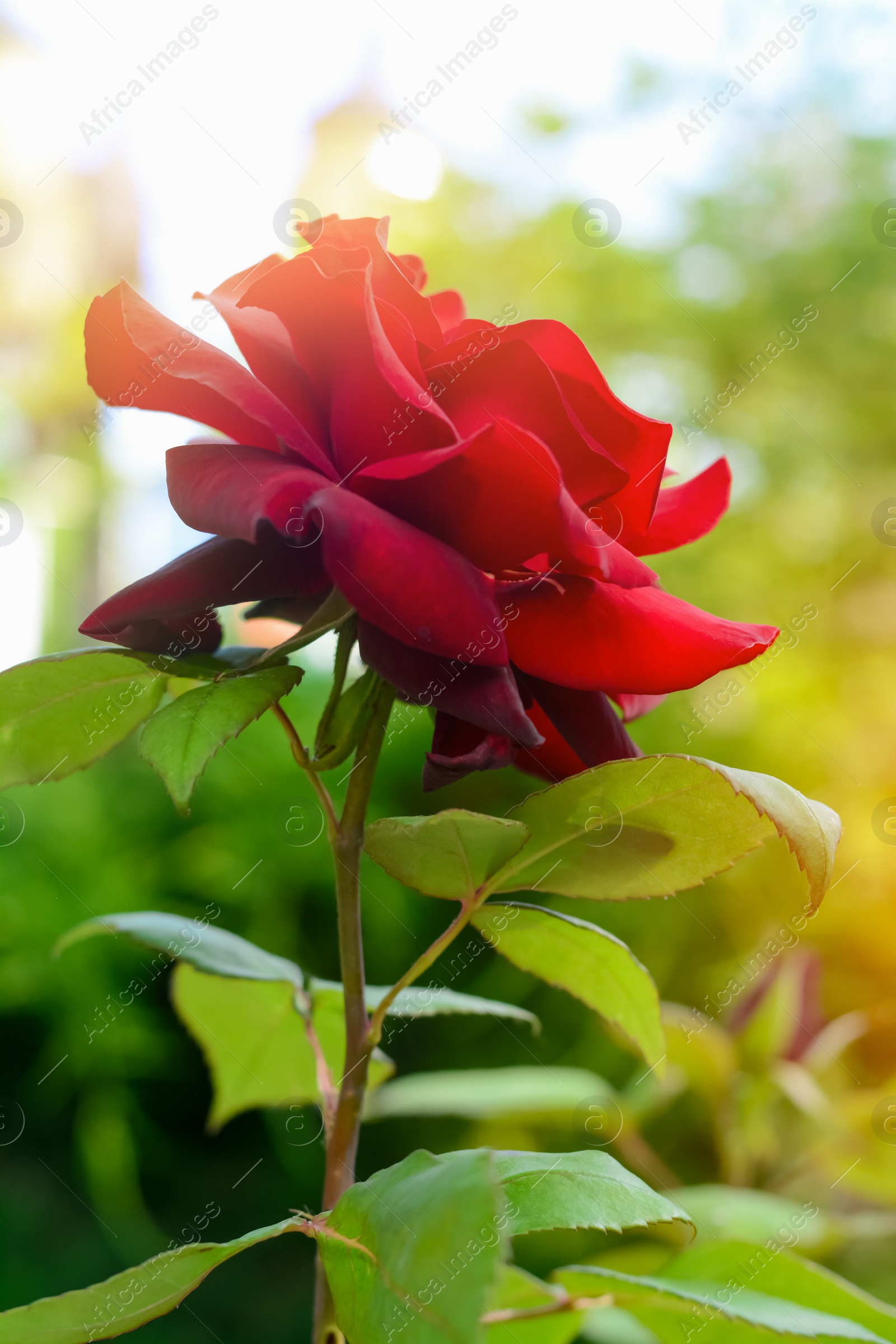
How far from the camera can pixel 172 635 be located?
0.21 meters

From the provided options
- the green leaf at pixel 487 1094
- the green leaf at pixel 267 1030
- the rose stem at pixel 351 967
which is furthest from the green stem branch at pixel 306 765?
the green leaf at pixel 487 1094

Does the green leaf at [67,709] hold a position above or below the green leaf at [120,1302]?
above

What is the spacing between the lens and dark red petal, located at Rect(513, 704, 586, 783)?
213mm

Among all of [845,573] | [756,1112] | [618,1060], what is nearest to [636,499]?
[756,1112]

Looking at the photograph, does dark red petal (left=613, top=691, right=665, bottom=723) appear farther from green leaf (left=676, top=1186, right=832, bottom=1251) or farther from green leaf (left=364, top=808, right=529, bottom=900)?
green leaf (left=676, top=1186, right=832, bottom=1251)

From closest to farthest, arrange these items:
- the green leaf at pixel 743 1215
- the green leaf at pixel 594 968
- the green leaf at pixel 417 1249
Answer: the green leaf at pixel 417 1249
the green leaf at pixel 594 968
the green leaf at pixel 743 1215

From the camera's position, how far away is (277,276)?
188mm

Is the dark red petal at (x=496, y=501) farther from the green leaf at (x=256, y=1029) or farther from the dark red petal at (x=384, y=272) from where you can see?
the green leaf at (x=256, y=1029)

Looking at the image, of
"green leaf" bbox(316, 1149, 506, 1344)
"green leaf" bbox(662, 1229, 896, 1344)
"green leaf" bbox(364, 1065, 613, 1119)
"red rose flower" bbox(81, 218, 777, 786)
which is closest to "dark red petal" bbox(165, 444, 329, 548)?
"red rose flower" bbox(81, 218, 777, 786)

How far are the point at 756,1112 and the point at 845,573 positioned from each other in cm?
236

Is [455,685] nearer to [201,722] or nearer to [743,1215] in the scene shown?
[201,722]

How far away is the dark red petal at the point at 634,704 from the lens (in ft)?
0.73

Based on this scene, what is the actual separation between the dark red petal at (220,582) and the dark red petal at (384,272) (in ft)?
0.18

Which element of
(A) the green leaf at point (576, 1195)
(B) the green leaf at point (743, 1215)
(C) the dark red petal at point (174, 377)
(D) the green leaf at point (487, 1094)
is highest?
(C) the dark red petal at point (174, 377)
